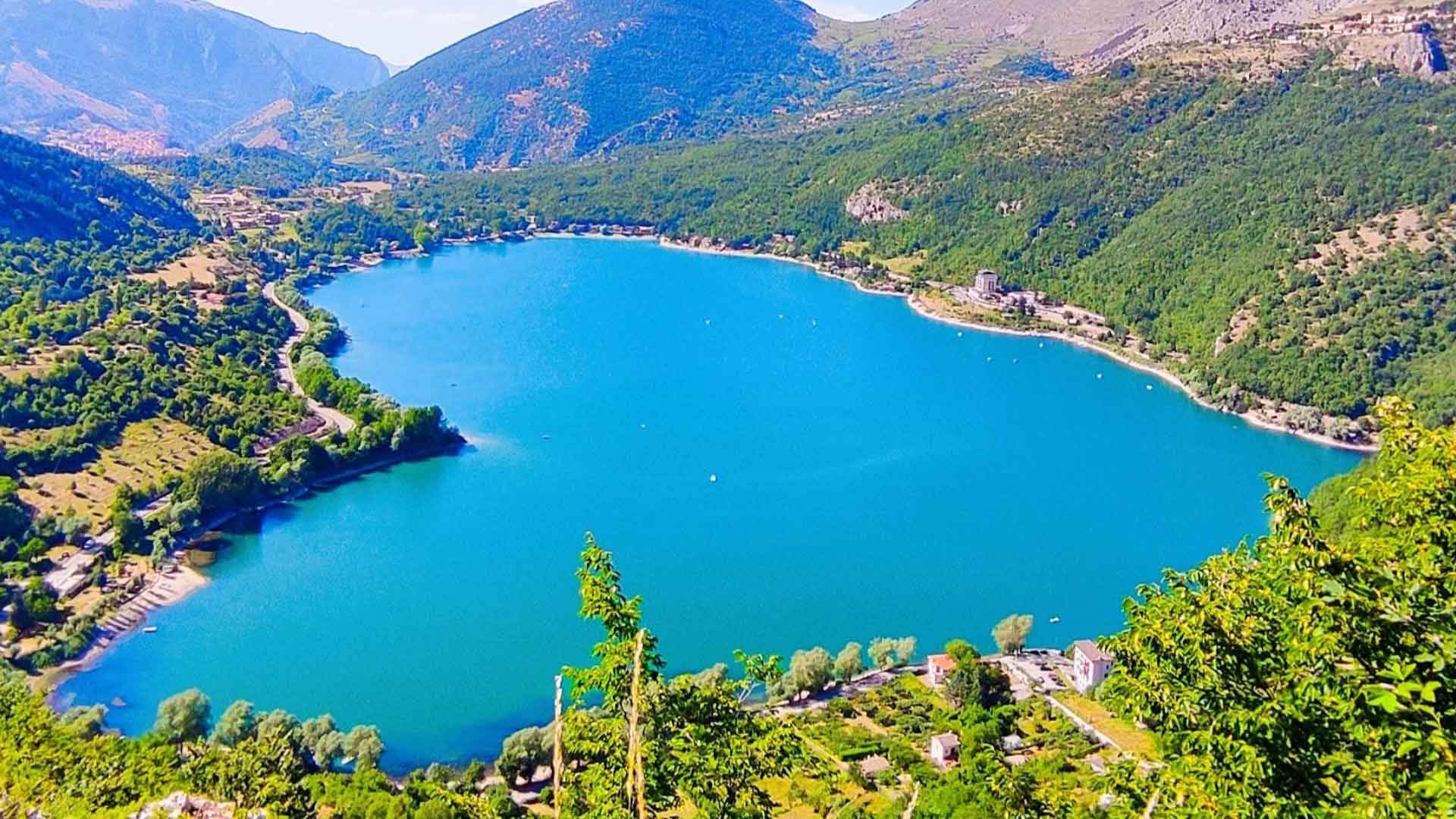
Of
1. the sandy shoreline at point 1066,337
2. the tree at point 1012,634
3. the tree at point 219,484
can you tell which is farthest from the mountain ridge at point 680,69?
the tree at point 219,484

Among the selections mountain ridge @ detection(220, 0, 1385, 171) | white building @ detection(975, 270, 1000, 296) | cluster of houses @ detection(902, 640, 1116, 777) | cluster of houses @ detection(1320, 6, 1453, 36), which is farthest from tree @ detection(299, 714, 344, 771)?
mountain ridge @ detection(220, 0, 1385, 171)

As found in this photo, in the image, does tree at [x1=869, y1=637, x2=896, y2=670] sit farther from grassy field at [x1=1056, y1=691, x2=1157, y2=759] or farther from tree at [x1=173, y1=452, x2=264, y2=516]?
tree at [x1=173, y1=452, x2=264, y2=516]

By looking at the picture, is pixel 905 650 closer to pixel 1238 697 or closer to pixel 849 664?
pixel 849 664

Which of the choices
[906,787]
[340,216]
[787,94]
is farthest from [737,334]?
[787,94]

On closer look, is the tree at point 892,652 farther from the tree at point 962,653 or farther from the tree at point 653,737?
the tree at point 653,737

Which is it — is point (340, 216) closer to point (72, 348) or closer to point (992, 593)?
point (72, 348)

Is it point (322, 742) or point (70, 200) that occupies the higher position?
point (70, 200)

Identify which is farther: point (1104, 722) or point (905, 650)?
point (905, 650)

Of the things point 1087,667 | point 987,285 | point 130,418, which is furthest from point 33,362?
point 987,285
